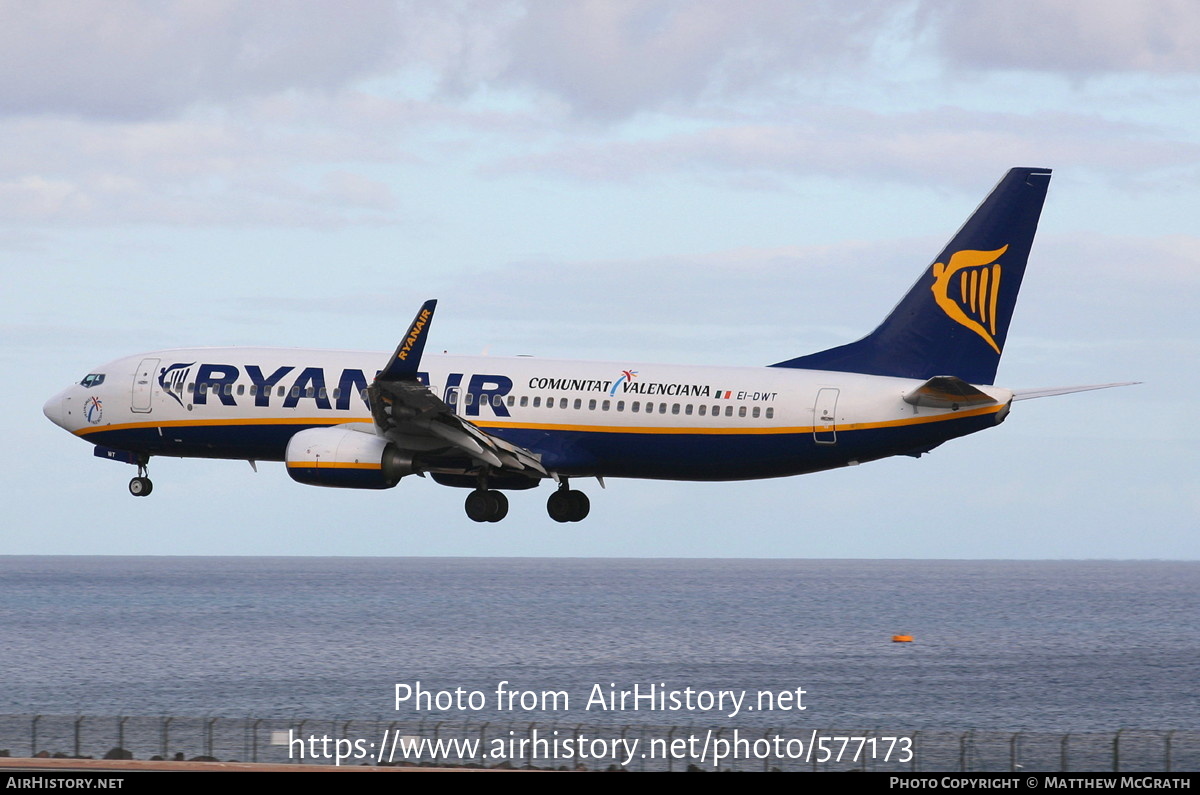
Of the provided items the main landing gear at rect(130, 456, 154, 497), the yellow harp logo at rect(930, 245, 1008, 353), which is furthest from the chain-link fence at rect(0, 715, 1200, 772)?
the yellow harp logo at rect(930, 245, 1008, 353)

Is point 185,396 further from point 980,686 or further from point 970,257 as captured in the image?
point 980,686

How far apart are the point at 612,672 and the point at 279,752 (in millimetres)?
68076

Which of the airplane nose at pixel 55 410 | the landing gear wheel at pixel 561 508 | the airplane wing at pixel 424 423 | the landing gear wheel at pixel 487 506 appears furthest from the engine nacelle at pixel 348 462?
the airplane nose at pixel 55 410

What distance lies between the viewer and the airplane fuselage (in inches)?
2002

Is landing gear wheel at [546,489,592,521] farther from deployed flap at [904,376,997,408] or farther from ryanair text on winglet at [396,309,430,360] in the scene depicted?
deployed flap at [904,376,997,408]

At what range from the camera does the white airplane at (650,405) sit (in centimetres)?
5062

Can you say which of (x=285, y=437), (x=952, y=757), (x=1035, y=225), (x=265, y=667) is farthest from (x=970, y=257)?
(x=265, y=667)

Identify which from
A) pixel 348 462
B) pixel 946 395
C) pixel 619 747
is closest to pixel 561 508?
pixel 348 462

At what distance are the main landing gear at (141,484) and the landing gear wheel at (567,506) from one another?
15.9 m

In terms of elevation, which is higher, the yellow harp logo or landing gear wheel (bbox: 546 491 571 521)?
the yellow harp logo

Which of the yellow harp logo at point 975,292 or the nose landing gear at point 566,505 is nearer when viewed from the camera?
the yellow harp logo at point 975,292

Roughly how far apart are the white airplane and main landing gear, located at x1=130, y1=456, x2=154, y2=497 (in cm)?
541

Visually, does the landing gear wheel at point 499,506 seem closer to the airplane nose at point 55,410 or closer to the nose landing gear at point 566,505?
the nose landing gear at point 566,505

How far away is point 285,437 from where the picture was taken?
181ft
